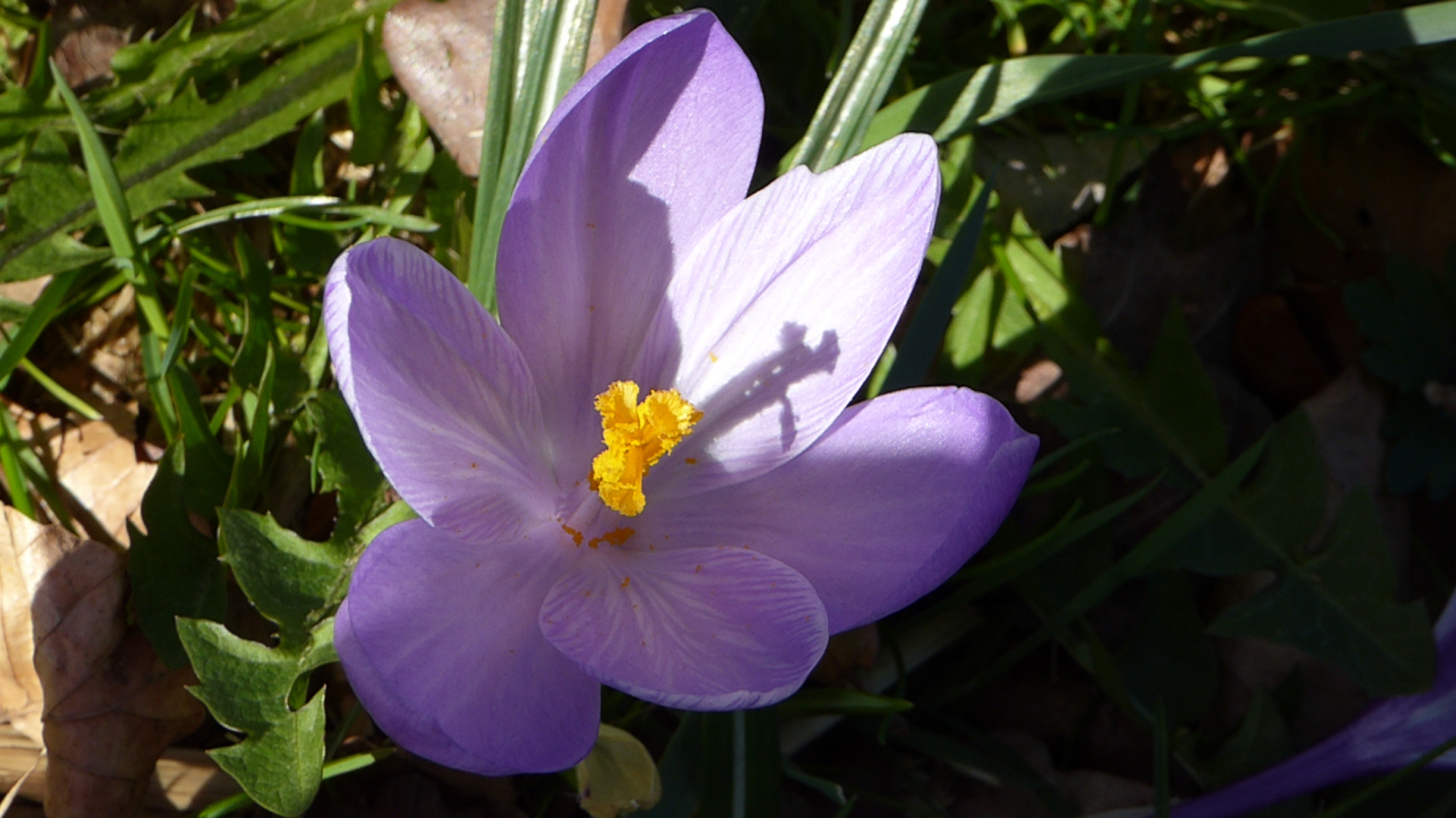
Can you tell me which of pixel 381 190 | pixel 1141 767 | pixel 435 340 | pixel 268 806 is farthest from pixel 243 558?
pixel 1141 767

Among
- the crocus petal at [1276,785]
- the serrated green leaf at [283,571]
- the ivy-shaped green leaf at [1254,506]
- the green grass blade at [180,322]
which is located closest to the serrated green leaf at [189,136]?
the green grass blade at [180,322]

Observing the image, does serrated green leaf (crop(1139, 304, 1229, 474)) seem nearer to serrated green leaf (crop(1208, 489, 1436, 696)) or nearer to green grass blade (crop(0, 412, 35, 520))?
serrated green leaf (crop(1208, 489, 1436, 696))

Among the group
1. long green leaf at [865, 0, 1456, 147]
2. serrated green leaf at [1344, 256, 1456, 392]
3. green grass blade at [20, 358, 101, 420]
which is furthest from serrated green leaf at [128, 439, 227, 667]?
serrated green leaf at [1344, 256, 1456, 392]

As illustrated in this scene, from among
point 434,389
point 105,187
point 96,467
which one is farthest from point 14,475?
point 434,389

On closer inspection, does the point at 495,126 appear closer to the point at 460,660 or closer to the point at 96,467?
the point at 460,660

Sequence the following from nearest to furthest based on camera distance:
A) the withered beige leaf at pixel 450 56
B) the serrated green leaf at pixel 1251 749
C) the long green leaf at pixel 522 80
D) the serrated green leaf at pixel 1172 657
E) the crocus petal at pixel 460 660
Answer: the crocus petal at pixel 460 660, the long green leaf at pixel 522 80, the withered beige leaf at pixel 450 56, the serrated green leaf at pixel 1251 749, the serrated green leaf at pixel 1172 657

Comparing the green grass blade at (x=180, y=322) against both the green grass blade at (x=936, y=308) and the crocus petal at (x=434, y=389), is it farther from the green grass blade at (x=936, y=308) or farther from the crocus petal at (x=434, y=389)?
the green grass blade at (x=936, y=308)

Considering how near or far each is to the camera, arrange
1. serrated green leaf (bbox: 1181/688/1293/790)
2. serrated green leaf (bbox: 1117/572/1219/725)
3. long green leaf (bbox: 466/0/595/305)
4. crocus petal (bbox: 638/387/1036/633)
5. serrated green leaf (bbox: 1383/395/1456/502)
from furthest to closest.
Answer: serrated green leaf (bbox: 1383/395/1456/502)
serrated green leaf (bbox: 1117/572/1219/725)
serrated green leaf (bbox: 1181/688/1293/790)
long green leaf (bbox: 466/0/595/305)
crocus petal (bbox: 638/387/1036/633)
